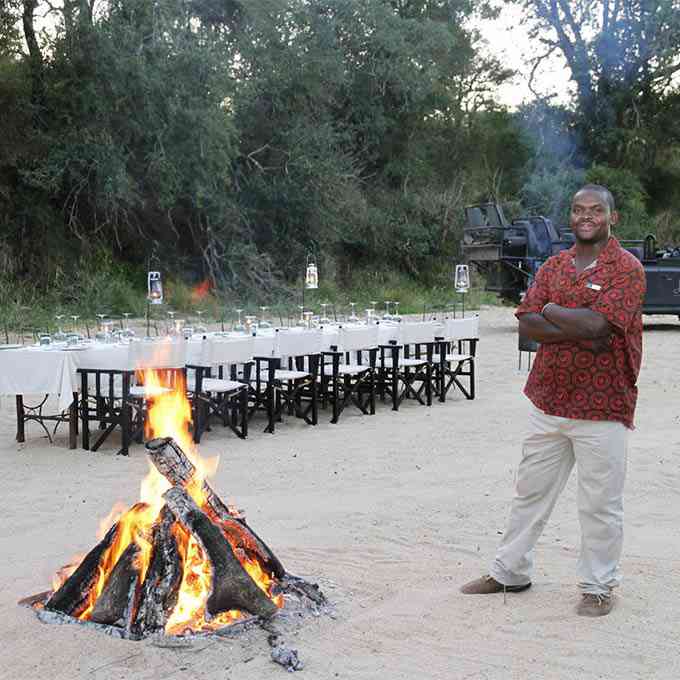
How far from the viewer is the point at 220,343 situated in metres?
8.00

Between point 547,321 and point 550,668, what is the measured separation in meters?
1.32

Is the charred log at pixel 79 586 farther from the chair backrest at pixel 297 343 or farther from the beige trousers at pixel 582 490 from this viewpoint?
the chair backrest at pixel 297 343

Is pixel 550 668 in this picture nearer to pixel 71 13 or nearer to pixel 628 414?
pixel 628 414

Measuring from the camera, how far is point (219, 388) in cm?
805

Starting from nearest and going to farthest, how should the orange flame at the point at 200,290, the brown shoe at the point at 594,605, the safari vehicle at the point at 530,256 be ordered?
1. the brown shoe at the point at 594,605
2. the safari vehicle at the point at 530,256
3. the orange flame at the point at 200,290

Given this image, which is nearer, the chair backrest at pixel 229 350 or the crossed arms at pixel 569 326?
the crossed arms at pixel 569 326

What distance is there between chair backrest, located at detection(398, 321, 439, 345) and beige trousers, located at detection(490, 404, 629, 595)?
6.15 metres

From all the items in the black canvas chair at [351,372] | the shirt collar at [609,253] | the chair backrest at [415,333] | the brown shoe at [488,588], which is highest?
the shirt collar at [609,253]

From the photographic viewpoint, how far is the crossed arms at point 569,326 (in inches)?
144

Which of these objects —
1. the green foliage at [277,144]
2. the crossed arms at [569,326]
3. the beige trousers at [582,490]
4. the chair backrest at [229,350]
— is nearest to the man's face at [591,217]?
the crossed arms at [569,326]

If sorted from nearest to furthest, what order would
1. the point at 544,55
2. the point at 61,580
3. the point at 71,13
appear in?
the point at 61,580, the point at 71,13, the point at 544,55

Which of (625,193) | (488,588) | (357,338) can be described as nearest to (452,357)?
(357,338)

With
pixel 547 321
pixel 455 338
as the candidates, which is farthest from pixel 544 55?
pixel 547 321

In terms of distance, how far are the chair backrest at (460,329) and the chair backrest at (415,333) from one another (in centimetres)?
24
